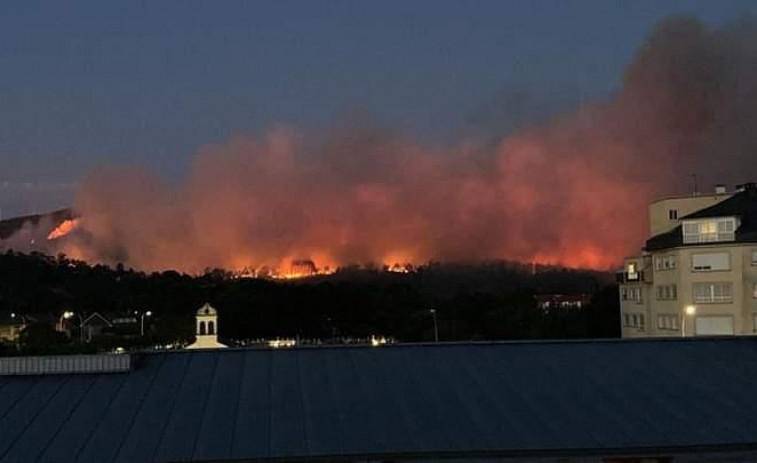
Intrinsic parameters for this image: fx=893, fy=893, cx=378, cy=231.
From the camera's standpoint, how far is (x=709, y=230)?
73562 mm

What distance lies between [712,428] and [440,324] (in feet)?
331

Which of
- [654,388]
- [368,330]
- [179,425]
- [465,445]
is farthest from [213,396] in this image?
[368,330]

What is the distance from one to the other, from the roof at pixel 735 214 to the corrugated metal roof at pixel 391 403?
48.6 meters

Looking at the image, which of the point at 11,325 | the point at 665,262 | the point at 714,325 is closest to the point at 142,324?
the point at 11,325

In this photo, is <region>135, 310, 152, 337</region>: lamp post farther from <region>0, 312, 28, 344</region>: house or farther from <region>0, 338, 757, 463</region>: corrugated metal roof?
<region>0, 338, 757, 463</region>: corrugated metal roof

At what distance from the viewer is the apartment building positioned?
230 ft

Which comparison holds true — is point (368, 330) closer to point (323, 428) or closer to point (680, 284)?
point (680, 284)

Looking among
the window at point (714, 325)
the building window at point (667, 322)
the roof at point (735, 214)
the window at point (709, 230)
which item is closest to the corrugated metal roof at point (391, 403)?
the window at point (714, 325)

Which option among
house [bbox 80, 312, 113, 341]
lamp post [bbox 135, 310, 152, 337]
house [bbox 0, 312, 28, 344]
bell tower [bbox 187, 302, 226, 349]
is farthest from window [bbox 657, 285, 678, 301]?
house [bbox 0, 312, 28, 344]

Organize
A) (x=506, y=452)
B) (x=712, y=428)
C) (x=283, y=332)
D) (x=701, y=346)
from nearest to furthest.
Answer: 1. (x=506, y=452)
2. (x=712, y=428)
3. (x=701, y=346)
4. (x=283, y=332)

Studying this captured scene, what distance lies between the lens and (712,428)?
21.0m

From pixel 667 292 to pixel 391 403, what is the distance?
197 ft

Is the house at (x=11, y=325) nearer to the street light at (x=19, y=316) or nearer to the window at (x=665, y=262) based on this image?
the street light at (x=19, y=316)

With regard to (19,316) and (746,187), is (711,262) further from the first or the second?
(19,316)
